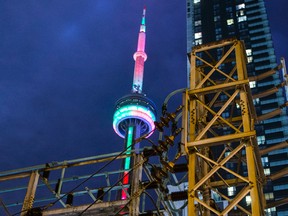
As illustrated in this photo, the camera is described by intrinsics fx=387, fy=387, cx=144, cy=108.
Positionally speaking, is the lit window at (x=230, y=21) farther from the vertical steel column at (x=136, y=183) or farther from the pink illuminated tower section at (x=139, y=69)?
the vertical steel column at (x=136, y=183)

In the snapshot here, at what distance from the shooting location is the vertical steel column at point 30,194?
12830 millimetres

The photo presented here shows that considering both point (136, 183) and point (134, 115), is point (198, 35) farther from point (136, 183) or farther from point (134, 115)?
point (136, 183)

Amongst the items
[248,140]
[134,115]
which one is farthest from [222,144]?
[134,115]

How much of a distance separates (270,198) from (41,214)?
84806mm

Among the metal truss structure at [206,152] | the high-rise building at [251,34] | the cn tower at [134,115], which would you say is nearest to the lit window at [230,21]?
the high-rise building at [251,34]

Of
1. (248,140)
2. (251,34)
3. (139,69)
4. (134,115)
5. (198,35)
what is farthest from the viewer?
(198,35)

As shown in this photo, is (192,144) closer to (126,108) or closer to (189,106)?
(189,106)

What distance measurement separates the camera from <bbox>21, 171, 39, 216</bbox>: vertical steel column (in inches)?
505

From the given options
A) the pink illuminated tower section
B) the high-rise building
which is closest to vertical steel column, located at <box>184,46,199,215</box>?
the pink illuminated tower section

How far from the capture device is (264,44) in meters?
118

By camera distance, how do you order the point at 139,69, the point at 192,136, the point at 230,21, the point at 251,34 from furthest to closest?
the point at 230,21 → the point at 251,34 → the point at 139,69 → the point at 192,136

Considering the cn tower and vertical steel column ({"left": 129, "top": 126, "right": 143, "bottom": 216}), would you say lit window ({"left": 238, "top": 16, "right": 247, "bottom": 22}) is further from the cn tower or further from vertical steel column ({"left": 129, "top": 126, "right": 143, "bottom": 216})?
vertical steel column ({"left": 129, "top": 126, "right": 143, "bottom": 216})

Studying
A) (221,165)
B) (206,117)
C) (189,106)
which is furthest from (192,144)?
(206,117)

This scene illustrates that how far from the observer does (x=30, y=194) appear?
42.6ft
